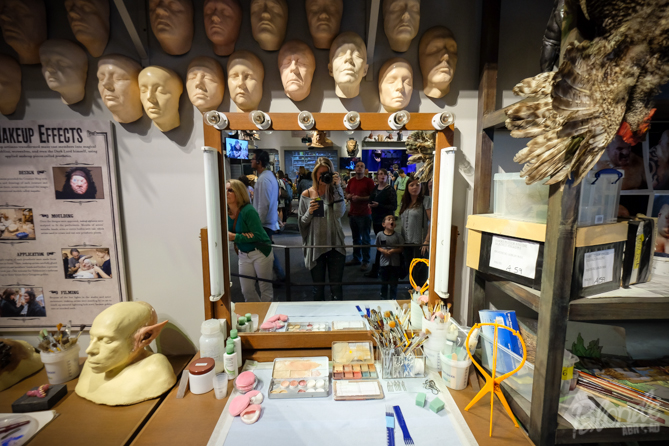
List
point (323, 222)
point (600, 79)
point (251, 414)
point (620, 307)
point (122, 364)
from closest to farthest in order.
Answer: point (600, 79) → point (620, 307) → point (251, 414) → point (122, 364) → point (323, 222)

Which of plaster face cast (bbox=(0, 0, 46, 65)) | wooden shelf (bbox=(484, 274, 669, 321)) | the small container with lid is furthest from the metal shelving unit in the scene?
plaster face cast (bbox=(0, 0, 46, 65))

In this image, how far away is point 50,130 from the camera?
3.43ft

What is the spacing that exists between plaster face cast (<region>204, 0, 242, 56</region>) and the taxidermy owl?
90 cm

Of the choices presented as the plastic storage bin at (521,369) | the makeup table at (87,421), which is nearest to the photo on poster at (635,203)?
the plastic storage bin at (521,369)

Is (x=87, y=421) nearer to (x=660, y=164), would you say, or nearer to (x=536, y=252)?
(x=536, y=252)

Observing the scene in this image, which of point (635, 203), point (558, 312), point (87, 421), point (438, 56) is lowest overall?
point (87, 421)

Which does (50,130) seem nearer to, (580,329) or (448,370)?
(448,370)

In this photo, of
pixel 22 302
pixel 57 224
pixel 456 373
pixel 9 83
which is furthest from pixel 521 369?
pixel 9 83

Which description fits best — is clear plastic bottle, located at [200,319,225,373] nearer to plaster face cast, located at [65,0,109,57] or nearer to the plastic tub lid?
the plastic tub lid

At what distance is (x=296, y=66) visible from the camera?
0.97 metres

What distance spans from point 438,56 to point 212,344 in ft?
3.85

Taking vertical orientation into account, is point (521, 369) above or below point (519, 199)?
below

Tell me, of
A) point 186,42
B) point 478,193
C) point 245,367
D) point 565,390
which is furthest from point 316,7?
point 565,390

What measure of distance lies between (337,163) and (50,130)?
100 centimetres
